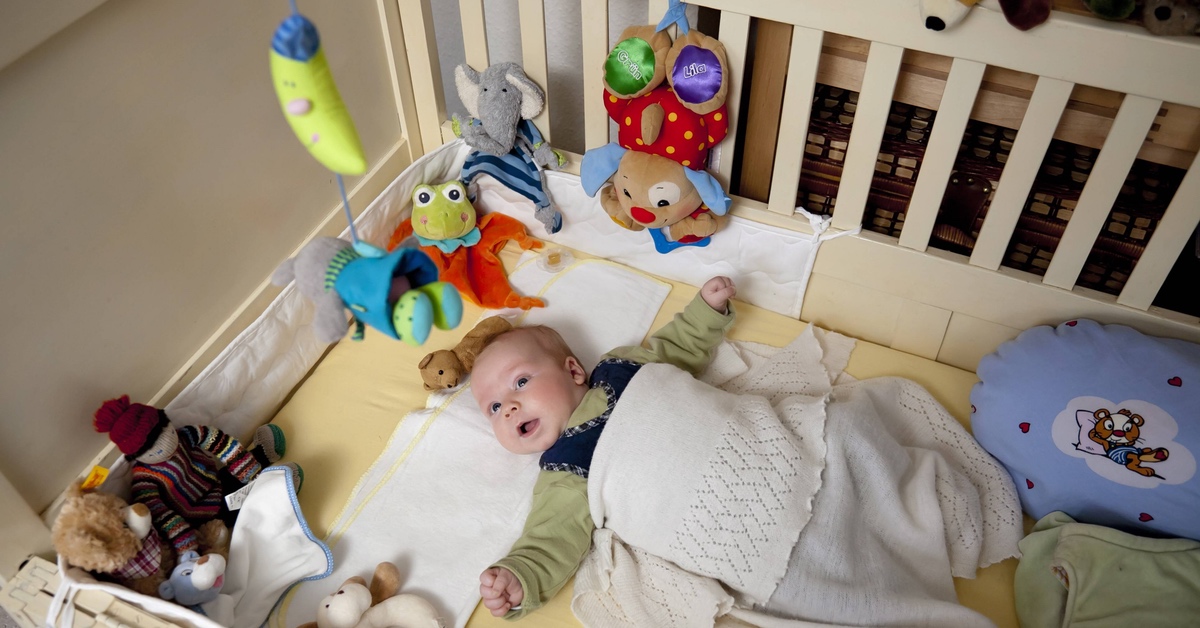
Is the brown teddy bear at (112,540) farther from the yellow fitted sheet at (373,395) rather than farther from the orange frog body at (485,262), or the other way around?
the orange frog body at (485,262)

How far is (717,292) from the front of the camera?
1.49 metres

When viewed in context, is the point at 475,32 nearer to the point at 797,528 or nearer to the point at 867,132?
the point at 867,132

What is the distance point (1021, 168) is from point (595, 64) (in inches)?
27.5

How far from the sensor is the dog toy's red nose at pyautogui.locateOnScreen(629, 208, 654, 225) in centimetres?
149

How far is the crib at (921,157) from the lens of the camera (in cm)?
116

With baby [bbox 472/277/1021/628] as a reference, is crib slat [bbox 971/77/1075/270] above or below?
above

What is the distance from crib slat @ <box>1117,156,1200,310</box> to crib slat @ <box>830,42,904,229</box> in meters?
0.40

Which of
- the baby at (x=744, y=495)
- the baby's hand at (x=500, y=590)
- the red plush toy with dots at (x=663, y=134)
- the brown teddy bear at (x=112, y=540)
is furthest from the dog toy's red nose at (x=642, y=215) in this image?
Answer: the brown teddy bear at (x=112, y=540)

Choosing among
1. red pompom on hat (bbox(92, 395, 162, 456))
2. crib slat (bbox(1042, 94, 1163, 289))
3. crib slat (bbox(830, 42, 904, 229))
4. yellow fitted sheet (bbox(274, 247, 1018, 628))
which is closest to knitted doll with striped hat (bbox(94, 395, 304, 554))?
red pompom on hat (bbox(92, 395, 162, 456))

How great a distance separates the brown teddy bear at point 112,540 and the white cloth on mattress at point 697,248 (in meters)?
0.88

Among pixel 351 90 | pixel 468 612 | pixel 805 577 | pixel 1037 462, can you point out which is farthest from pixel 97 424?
pixel 1037 462

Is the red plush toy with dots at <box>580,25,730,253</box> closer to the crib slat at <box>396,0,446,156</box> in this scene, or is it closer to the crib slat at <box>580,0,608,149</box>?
the crib slat at <box>580,0,608,149</box>

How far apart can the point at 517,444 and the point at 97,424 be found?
1.90 feet

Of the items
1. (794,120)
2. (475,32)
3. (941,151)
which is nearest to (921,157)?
(941,151)
